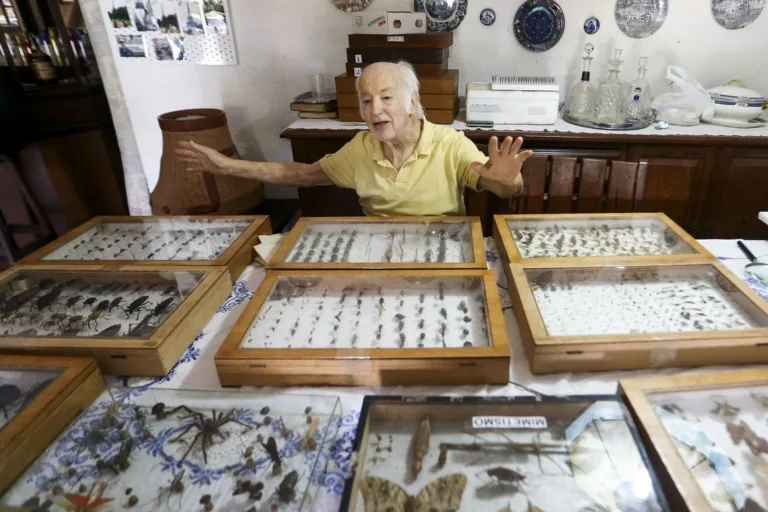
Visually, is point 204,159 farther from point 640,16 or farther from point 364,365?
point 640,16

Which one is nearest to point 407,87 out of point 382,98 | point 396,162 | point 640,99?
point 382,98

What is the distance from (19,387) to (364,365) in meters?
0.66

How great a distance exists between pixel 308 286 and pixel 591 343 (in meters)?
0.65

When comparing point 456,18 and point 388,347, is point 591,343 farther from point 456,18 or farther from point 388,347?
point 456,18

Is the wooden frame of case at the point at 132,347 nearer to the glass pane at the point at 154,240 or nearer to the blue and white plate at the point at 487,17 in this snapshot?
the glass pane at the point at 154,240

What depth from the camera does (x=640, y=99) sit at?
2.36 m

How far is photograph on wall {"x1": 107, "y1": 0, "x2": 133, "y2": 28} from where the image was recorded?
8.91ft

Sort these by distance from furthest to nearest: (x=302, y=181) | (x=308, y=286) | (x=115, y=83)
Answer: (x=115, y=83) < (x=302, y=181) < (x=308, y=286)

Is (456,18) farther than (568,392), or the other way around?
(456,18)

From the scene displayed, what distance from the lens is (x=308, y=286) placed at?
121 centimetres

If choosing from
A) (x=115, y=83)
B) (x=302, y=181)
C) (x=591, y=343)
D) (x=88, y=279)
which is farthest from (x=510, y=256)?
(x=115, y=83)

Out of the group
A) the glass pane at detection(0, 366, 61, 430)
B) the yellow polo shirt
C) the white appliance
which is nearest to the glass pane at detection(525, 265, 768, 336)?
the yellow polo shirt

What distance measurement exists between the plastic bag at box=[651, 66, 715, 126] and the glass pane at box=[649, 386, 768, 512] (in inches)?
70.9

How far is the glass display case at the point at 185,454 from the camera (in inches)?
30.8
